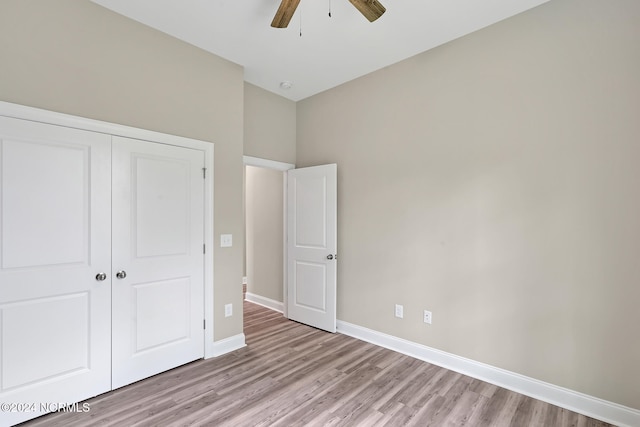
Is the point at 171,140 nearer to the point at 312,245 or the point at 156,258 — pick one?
the point at 156,258

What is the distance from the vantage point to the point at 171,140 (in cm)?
266

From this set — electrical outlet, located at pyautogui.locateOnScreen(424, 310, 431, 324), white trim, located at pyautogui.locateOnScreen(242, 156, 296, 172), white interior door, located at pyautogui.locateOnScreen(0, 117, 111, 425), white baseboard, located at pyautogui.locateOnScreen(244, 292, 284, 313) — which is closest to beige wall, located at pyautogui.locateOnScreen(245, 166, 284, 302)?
white baseboard, located at pyautogui.locateOnScreen(244, 292, 284, 313)

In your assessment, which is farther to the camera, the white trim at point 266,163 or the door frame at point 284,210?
the door frame at point 284,210

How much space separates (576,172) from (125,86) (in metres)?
3.55

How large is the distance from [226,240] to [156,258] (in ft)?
2.21

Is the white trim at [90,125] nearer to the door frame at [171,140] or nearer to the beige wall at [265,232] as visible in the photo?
the door frame at [171,140]

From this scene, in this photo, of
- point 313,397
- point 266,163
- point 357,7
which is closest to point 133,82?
point 266,163

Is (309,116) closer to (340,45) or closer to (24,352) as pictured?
(340,45)

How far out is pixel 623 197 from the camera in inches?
78.7

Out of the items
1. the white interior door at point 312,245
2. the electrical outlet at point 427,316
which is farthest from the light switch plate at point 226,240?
the electrical outlet at point 427,316

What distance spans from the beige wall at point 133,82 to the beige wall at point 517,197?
148 cm

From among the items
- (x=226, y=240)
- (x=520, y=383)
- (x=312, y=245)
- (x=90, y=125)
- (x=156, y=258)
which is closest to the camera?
(x=90, y=125)

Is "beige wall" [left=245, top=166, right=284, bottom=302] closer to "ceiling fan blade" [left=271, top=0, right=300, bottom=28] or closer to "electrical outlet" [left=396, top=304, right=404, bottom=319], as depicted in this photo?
"electrical outlet" [left=396, top=304, right=404, bottom=319]

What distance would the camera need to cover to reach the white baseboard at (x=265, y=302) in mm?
4418
